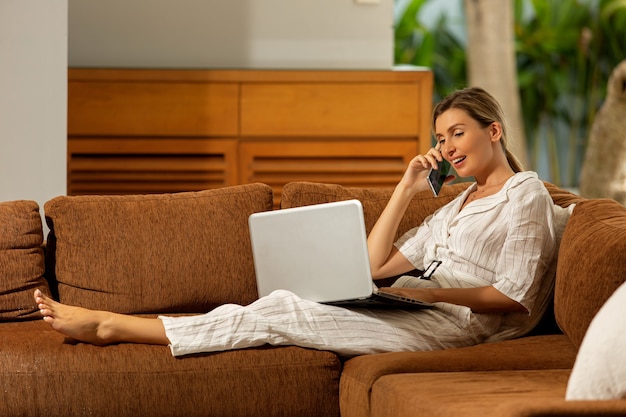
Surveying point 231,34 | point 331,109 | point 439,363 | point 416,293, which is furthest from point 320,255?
point 231,34

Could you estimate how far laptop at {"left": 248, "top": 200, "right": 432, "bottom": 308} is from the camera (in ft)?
8.81

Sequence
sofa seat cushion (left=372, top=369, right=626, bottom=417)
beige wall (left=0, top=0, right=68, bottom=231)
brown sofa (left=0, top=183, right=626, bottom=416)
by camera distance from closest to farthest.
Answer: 1. sofa seat cushion (left=372, top=369, right=626, bottom=417)
2. brown sofa (left=0, top=183, right=626, bottom=416)
3. beige wall (left=0, top=0, right=68, bottom=231)

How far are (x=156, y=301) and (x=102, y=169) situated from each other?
211 cm

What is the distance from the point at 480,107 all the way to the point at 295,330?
92cm

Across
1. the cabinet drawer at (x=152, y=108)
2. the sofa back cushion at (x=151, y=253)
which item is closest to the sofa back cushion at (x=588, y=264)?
the sofa back cushion at (x=151, y=253)

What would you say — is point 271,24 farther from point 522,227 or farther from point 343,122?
point 522,227

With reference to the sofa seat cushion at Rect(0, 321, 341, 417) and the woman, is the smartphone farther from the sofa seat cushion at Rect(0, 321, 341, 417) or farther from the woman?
the sofa seat cushion at Rect(0, 321, 341, 417)

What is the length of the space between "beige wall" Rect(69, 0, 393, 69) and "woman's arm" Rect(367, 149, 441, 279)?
92.3 inches

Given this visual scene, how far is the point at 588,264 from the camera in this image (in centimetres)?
256

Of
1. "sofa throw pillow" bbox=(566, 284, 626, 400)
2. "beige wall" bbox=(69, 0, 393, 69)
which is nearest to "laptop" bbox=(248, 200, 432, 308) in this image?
"sofa throw pillow" bbox=(566, 284, 626, 400)

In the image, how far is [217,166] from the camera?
17.0ft

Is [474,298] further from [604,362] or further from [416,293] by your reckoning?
[604,362]

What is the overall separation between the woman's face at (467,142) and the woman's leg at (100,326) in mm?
1031

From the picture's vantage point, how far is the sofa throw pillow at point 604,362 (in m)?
1.94
